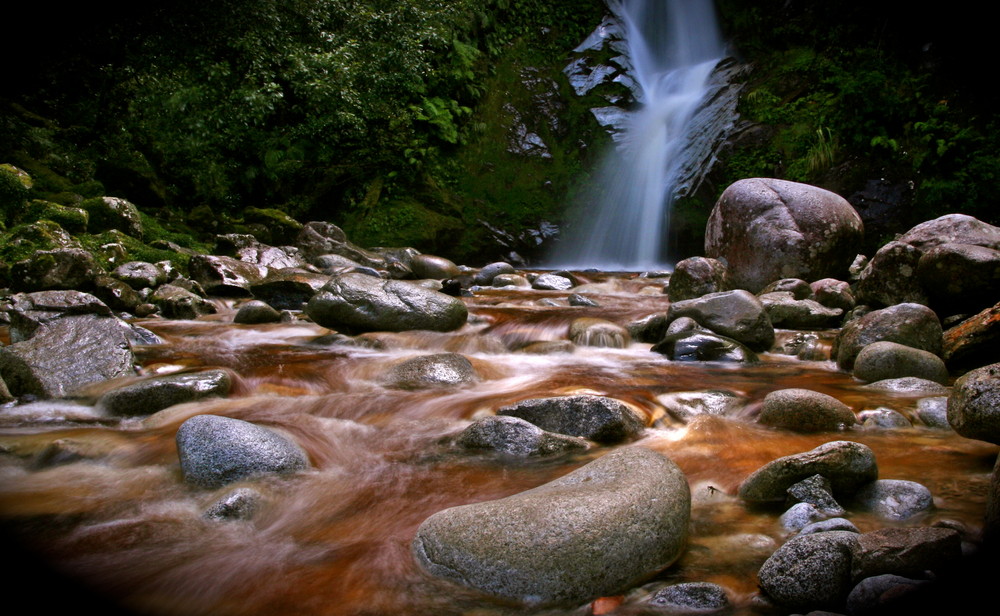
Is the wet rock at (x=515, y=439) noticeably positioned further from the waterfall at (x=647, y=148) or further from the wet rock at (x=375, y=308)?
the waterfall at (x=647, y=148)

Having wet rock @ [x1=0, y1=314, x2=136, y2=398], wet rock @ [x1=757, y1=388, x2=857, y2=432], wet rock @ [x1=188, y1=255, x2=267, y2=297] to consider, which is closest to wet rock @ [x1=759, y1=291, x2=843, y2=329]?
wet rock @ [x1=757, y1=388, x2=857, y2=432]

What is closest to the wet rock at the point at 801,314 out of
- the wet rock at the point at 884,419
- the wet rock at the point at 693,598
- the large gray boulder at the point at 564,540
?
the wet rock at the point at 884,419

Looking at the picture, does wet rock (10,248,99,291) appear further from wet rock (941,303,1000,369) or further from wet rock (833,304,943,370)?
wet rock (941,303,1000,369)

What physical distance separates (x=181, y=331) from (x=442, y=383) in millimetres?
3997

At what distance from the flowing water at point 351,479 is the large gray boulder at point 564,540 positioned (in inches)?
2.7

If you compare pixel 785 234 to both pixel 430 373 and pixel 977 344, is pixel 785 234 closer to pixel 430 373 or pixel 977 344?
pixel 977 344

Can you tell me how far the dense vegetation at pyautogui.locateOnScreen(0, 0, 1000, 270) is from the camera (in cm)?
1143

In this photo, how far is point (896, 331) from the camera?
5453mm

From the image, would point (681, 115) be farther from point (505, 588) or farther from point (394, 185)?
point (505, 588)

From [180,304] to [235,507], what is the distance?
6.40m

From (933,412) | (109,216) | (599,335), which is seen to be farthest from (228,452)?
(109,216)

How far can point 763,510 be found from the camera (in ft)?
8.63

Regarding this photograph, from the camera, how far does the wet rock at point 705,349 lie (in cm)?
605

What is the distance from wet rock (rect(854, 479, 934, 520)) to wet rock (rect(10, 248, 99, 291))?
9.13 m
